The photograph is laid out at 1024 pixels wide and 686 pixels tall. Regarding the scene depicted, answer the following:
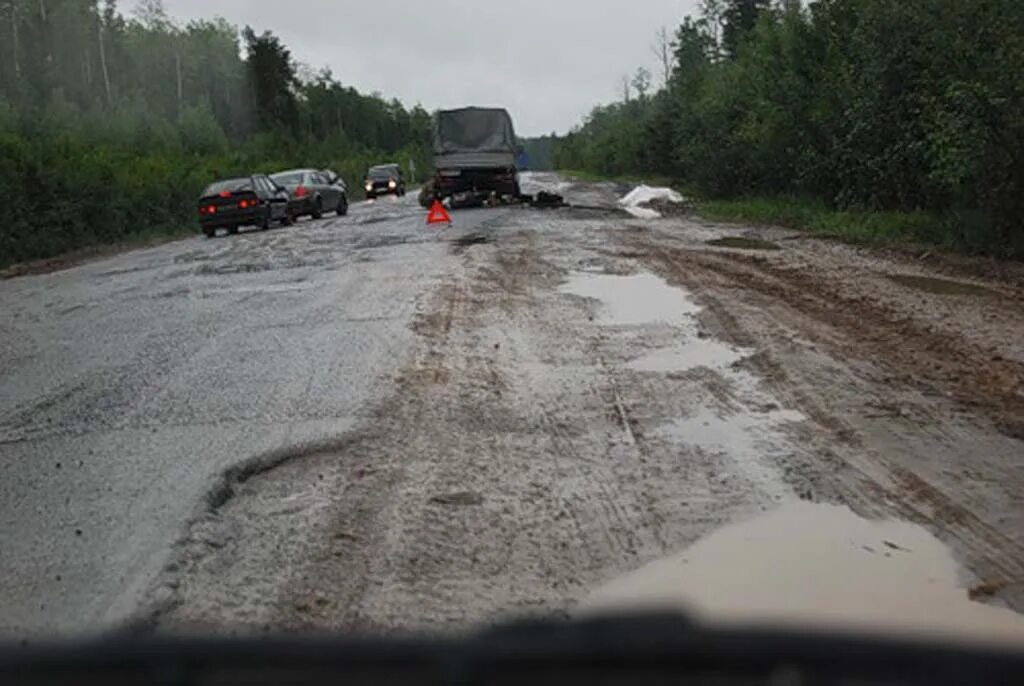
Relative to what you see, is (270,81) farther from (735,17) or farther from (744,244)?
(744,244)

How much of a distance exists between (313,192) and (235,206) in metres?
5.20

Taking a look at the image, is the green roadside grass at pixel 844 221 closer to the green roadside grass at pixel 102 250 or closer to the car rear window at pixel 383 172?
the green roadside grass at pixel 102 250

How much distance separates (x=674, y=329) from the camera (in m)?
9.91

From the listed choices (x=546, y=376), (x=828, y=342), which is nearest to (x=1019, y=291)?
(x=828, y=342)

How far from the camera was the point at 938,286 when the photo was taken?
12.4 meters

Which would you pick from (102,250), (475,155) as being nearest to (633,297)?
(102,250)

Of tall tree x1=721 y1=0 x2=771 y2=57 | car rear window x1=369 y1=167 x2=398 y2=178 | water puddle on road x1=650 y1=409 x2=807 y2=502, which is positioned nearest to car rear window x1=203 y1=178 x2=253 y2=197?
water puddle on road x1=650 y1=409 x2=807 y2=502

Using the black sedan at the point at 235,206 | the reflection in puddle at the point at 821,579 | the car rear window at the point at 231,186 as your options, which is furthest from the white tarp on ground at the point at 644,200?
the reflection in puddle at the point at 821,579

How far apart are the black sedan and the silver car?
3.18 meters

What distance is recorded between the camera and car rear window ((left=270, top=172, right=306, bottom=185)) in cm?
3300

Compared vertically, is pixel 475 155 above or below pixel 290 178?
above

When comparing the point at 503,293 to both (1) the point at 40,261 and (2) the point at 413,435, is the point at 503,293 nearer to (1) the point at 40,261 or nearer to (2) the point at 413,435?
(2) the point at 413,435

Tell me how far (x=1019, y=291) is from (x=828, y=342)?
12.9 feet

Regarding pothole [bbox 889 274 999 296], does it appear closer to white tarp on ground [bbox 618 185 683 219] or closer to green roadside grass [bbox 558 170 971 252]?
green roadside grass [bbox 558 170 971 252]
